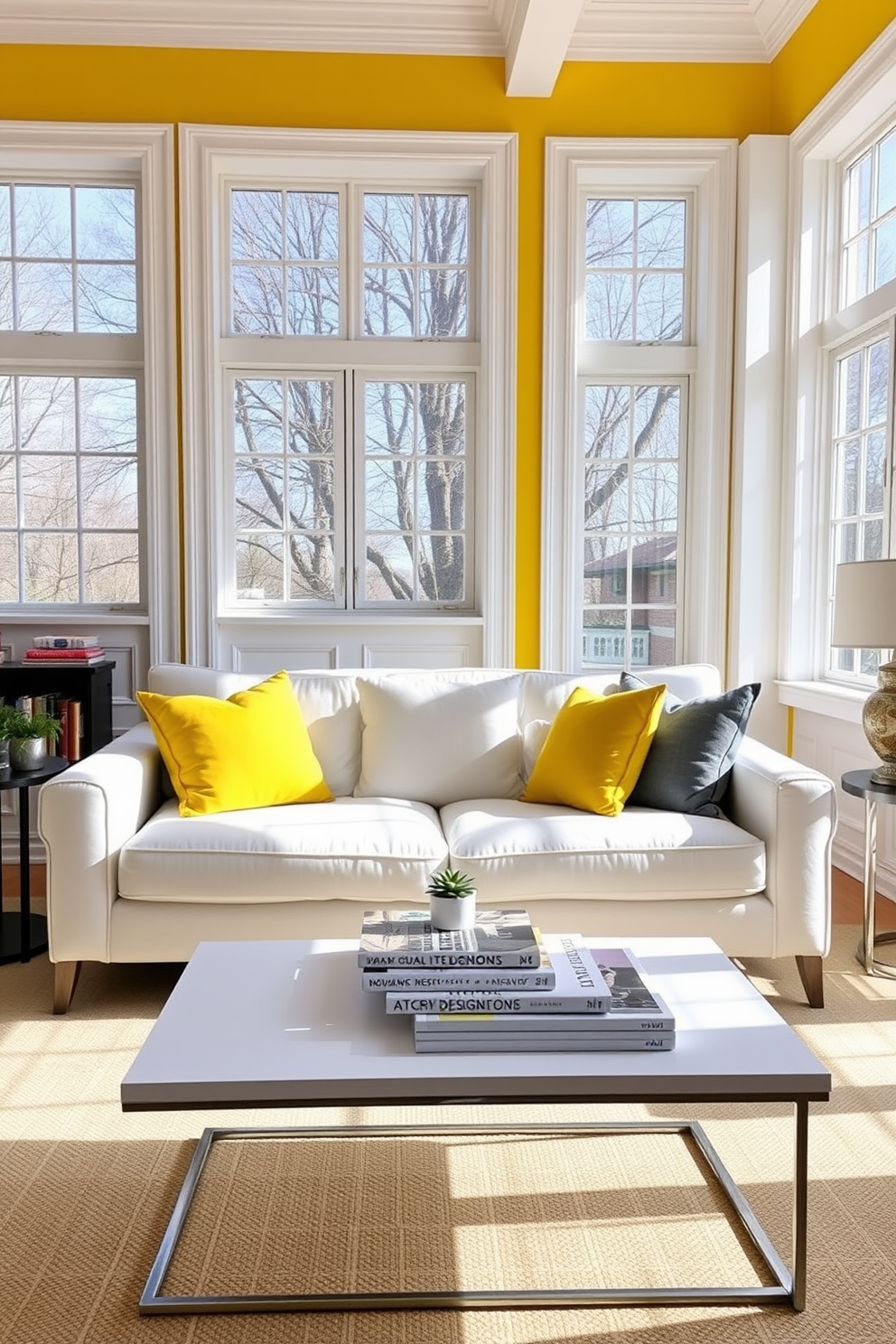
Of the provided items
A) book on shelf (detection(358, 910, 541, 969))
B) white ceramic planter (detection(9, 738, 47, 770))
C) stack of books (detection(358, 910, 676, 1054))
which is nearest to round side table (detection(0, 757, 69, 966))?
white ceramic planter (detection(9, 738, 47, 770))

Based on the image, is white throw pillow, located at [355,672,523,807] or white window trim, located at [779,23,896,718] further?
white window trim, located at [779,23,896,718]

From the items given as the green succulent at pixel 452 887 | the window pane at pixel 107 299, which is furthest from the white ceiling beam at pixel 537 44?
the green succulent at pixel 452 887

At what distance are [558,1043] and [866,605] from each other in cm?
199

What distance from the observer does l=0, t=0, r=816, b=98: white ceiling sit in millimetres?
4430

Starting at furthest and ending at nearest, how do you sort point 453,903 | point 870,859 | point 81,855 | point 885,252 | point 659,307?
point 659,307 → point 885,252 → point 870,859 → point 81,855 → point 453,903

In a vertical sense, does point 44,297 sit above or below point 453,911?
above

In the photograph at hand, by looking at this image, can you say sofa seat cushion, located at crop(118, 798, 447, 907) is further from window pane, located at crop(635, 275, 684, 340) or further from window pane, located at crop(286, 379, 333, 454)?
window pane, located at crop(635, 275, 684, 340)

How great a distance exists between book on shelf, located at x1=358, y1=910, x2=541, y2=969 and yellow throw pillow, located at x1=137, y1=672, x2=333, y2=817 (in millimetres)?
1257

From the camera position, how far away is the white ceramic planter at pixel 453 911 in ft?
6.70

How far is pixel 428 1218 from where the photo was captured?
6.58 feet

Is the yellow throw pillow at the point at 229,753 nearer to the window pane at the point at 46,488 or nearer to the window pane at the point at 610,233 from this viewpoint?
the window pane at the point at 46,488

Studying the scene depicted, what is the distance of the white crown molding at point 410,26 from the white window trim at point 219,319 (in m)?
0.37

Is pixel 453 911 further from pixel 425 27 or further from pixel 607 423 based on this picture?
pixel 425 27

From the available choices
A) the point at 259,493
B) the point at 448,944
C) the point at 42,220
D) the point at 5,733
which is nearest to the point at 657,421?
the point at 259,493
